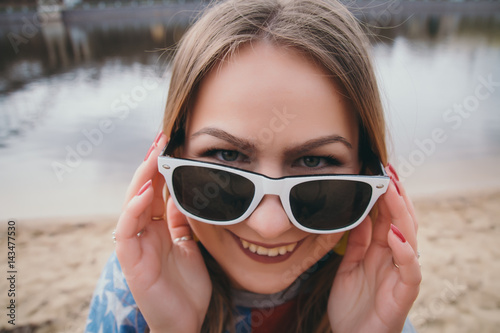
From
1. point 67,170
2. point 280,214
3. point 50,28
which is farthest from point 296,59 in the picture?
point 50,28

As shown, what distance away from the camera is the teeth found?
1.33m

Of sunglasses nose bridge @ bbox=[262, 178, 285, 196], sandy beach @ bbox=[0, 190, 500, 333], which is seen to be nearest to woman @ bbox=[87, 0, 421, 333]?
sunglasses nose bridge @ bbox=[262, 178, 285, 196]

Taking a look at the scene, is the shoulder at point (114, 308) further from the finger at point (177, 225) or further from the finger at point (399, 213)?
the finger at point (399, 213)

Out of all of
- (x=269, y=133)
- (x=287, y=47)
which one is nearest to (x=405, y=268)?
(x=269, y=133)

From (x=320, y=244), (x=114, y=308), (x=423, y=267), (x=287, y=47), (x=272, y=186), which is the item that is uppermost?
(x=287, y=47)

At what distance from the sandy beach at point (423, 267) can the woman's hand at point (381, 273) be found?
1.83m

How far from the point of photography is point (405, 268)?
1232 millimetres

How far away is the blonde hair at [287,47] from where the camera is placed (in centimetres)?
124

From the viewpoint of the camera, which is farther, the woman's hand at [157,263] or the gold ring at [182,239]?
the gold ring at [182,239]

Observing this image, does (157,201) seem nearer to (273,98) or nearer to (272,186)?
(272,186)

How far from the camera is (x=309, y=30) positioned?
126 cm

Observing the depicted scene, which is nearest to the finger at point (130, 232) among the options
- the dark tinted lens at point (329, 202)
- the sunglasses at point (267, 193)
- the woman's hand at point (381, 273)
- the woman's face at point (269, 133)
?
the sunglasses at point (267, 193)

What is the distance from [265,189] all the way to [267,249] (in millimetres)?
309

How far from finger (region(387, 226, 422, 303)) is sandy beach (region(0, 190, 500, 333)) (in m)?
1.96
